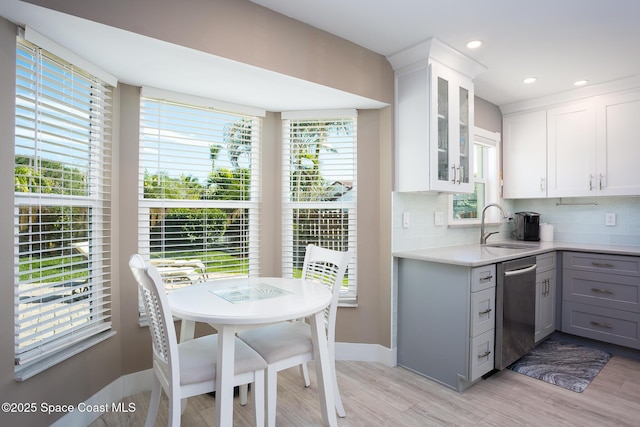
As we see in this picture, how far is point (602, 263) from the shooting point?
9.40 ft

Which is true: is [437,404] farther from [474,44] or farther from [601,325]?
[474,44]

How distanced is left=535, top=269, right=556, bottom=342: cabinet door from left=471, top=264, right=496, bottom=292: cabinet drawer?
825 mm

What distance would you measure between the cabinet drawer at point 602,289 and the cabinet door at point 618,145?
2.64ft

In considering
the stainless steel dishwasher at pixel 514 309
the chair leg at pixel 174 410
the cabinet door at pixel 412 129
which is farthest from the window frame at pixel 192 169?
the stainless steel dishwasher at pixel 514 309

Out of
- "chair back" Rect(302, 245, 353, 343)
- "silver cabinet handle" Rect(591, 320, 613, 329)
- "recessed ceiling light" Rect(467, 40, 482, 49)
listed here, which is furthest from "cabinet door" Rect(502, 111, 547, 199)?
"chair back" Rect(302, 245, 353, 343)

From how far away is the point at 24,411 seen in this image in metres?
1.54

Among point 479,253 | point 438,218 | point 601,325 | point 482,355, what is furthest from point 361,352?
point 601,325

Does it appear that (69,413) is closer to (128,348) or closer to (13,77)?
(128,348)

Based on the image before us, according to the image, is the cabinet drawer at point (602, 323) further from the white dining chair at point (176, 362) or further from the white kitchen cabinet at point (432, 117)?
the white dining chair at point (176, 362)

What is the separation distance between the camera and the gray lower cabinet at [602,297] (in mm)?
2727

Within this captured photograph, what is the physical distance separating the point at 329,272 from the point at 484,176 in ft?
8.03

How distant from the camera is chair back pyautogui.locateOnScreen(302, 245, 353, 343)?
1.98m

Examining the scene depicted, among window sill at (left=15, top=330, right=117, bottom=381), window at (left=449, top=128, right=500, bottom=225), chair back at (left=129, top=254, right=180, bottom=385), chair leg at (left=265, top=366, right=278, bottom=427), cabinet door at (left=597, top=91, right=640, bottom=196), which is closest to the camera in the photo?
chair back at (left=129, top=254, right=180, bottom=385)

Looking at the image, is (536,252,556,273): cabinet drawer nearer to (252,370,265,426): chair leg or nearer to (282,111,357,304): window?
(282,111,357,304): window
